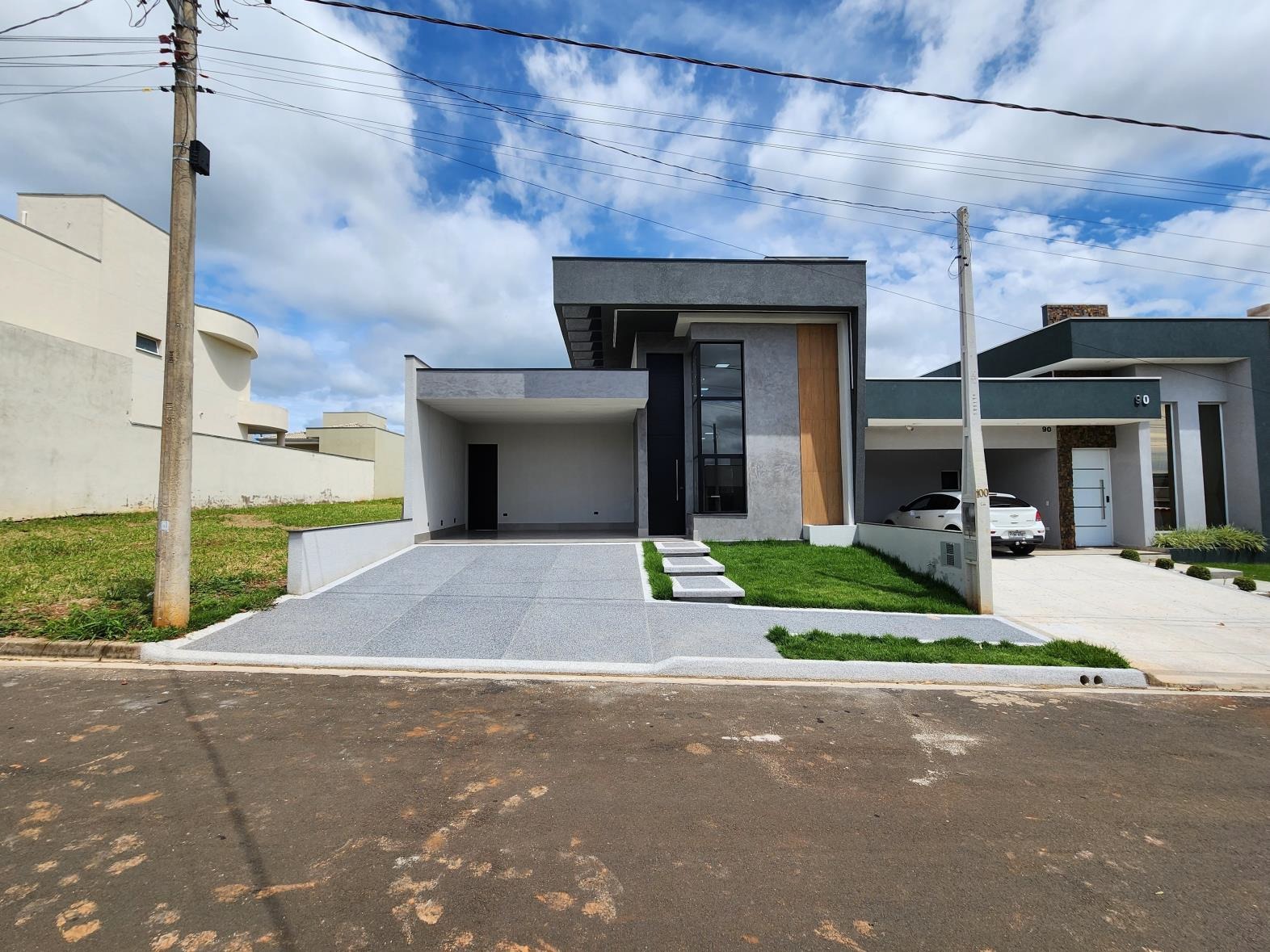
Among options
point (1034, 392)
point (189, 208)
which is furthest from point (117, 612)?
point (1034, 392)

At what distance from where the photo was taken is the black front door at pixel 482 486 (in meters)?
18.2

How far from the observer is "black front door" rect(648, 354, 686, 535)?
51.2 ft

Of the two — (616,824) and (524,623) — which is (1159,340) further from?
(616,824)

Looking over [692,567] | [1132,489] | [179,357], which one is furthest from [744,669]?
[1132,489]

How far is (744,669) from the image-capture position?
645 cm

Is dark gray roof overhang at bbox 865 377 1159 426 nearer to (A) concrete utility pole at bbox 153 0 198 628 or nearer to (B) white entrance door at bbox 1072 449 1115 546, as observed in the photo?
(B) white entrance door at bbox 1072 449 1115 546

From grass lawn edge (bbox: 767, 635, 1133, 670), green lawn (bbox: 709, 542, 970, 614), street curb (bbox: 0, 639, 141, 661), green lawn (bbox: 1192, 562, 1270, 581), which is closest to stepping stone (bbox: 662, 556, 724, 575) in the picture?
green lawn (bbox: 709, 542, 970, 614)

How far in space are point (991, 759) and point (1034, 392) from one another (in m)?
14.9

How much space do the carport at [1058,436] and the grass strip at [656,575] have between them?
6986 mm

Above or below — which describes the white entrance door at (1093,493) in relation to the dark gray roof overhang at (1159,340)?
below

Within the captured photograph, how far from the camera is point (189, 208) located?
7.50 metres

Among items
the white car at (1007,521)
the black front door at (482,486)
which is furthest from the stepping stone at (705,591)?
the black front door at (482,486)

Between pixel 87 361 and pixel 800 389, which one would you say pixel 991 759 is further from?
pixel 87 361

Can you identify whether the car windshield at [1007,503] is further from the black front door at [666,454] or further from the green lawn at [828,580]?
the black front door at [666,454]
